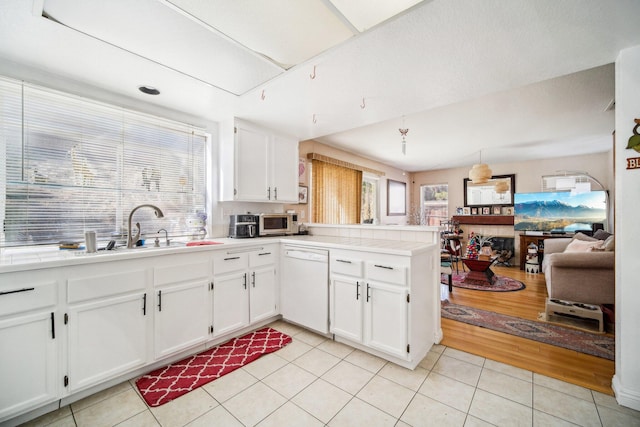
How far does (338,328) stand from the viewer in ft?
8.05

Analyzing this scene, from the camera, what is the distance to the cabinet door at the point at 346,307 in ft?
7.57

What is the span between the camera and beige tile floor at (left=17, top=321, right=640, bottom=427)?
5.24 feet

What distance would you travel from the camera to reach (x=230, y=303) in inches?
98.7

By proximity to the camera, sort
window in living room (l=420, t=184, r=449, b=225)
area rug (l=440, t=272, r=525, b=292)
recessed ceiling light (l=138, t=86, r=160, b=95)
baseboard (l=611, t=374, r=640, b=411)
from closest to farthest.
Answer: baseboard (l=611, t=374, r=640, b=411) < recessed ceiling light (l=138, t=86, r=160, b=95) < area rug (l=440, t=272, r=525, b=292) < window in living room (l=420, t=184, r=449, b=225)

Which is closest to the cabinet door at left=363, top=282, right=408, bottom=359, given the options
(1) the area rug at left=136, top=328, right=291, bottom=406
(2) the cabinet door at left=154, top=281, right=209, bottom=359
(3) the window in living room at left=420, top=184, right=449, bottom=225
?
(1) the area rug at left=136, top=328, right=291, bottom=406

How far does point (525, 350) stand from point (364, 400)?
166 centimetres

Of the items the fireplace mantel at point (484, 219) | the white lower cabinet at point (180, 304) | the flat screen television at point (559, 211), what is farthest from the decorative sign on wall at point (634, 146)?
the fireplace mantel at point (484, 219)

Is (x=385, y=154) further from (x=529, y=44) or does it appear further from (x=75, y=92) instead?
(x=75, y=92)

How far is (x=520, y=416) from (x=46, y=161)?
375 cm

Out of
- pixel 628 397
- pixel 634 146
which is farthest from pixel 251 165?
pixel 628 397

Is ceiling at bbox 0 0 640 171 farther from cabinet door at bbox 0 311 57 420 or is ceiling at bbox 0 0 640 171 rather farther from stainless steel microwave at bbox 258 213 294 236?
cabinet door at bbox 0 311 57 420

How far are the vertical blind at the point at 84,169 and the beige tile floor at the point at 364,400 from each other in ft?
4.43

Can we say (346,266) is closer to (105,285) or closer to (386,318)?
(386,318)

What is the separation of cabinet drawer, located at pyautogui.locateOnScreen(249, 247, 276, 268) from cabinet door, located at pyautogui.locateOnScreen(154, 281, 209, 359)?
504 mm
